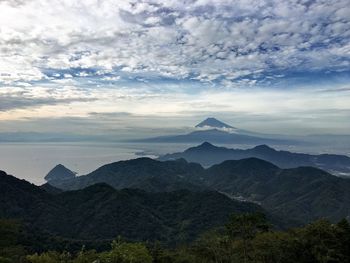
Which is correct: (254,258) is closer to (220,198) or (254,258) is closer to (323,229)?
(323,229)

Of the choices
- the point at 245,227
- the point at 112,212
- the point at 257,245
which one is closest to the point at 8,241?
the point at 245,227

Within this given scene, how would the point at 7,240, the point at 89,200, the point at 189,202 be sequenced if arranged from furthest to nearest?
the point at 189,202, the point at 89,200, the point at 7,240

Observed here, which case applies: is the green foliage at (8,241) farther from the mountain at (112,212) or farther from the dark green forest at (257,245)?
the mountain at (112,212)

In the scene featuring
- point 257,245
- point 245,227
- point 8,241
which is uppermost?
point 245,227

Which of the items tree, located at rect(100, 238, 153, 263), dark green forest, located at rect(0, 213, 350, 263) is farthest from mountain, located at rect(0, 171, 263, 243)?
tree, located at rect(100, 238, 153, 263)

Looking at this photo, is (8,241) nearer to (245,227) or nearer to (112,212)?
(245,227)

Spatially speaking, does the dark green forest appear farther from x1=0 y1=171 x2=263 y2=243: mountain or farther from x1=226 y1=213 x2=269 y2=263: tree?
x1=0 y1=171 x2=263 y2=243: mountain

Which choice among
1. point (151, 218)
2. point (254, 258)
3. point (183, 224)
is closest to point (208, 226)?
point (183, 224)

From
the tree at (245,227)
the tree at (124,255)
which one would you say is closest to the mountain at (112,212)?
the tree at (245,227)
